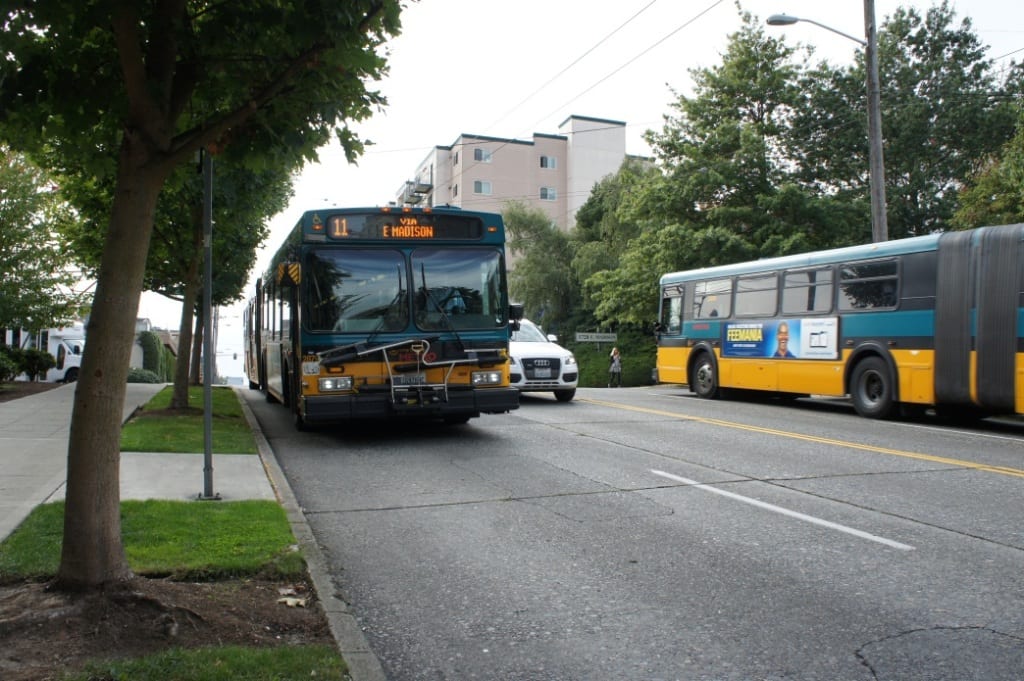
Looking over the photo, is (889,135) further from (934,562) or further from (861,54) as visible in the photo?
(934,562)

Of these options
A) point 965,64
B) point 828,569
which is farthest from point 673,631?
point 965,64

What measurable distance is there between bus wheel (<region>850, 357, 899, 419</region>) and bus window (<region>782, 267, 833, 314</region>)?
1.47 meters

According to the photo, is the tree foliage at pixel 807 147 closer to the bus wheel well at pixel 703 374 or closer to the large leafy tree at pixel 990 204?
the large leafy tree at pixel 990 204

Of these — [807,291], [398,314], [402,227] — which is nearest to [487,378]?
[398,314]

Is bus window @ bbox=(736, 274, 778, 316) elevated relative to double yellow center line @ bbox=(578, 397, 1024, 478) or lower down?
elevated

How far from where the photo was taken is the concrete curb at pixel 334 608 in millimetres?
3852

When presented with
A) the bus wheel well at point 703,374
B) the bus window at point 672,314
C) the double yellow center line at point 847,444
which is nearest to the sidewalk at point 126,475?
the double yellow center line at point 847,444

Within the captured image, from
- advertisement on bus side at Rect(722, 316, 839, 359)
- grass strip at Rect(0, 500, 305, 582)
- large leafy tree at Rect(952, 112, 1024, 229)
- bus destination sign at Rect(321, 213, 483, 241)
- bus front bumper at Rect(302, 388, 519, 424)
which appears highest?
large leafy tree at Rect(952, 112, 1024, 229)

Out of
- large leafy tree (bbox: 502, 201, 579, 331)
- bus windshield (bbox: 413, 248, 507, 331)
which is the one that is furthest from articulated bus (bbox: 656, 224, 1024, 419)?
large leafy tree (bbox: 502, 201, 579, 331)

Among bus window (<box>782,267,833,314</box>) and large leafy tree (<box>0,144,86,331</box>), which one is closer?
bus window (<box>782,267,833,314</box>)

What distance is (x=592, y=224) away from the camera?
52781 mm

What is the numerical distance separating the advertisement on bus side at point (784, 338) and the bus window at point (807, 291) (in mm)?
228

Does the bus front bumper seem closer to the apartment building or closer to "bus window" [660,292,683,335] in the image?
"bus window" [660,292,683,335]

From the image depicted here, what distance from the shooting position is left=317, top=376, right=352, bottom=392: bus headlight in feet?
35.3
